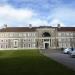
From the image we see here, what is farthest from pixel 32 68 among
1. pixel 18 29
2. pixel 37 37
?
pixel 18 29

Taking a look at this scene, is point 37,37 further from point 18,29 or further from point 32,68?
point 32,68

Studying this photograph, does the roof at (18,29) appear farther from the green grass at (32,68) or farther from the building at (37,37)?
the green grass at (32,68)

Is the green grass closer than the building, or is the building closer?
the green grass

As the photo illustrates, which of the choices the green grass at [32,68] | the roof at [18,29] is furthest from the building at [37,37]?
the green grass at [32,68]

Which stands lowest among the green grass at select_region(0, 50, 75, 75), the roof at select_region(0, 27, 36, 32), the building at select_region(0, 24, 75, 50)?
the green grass at select_region(0, 50, 75, 75)

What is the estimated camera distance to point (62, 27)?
147 m

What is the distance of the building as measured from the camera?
140625mm

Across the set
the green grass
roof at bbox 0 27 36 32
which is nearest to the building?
roof at bbox 0 27 36 32

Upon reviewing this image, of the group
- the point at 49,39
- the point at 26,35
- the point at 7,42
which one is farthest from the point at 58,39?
the point at 7,42

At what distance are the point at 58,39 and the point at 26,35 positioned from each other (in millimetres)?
16186

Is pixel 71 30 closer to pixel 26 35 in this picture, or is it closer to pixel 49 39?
pixel 49 39

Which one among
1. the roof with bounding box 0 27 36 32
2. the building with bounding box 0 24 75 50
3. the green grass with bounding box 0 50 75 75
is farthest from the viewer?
the roof with bounding box 0 27 36 32

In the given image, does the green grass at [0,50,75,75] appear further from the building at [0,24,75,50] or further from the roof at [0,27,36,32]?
the roof at [0,27,36,32]

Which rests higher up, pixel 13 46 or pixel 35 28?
pixel 35 28
